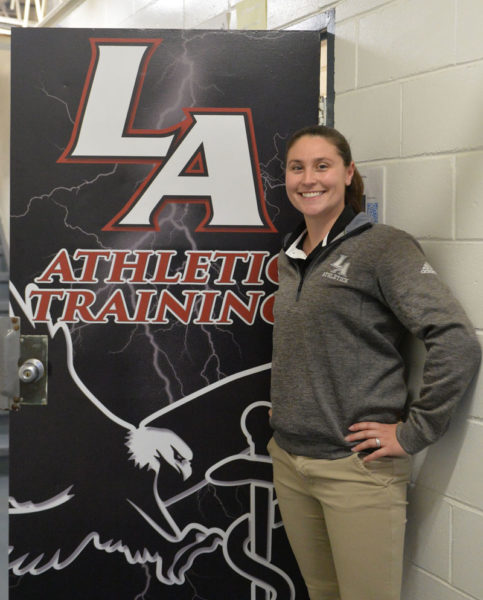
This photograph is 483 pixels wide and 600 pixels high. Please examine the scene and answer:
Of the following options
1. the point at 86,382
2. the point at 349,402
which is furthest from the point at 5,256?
the point at 349,402

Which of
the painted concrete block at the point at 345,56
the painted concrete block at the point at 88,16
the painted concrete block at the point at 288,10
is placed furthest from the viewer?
the painted concrete block at the point at 88,16

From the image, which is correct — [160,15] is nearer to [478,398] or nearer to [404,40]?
[404,40]

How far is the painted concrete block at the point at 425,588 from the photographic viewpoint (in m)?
1.59

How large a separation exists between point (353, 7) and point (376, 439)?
1223mm

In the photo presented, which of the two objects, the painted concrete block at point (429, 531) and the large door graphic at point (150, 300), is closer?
the painted concrete block at point (429, 531)

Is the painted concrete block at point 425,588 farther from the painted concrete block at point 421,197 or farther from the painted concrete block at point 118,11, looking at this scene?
the painted concrete block at point 118,11

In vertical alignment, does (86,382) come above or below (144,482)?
above

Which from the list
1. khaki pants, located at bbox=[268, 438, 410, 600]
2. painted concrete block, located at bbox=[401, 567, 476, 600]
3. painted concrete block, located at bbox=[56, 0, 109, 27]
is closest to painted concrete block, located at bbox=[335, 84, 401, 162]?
khaki pants, located at bbox=[268, 438, 410, 600]

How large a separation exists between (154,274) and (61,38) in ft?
2.30

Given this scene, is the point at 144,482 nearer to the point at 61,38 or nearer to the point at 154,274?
the point at 154,274

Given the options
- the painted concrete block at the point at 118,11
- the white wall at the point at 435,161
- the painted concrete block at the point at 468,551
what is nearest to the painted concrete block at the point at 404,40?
the white wall at the point at 435,161

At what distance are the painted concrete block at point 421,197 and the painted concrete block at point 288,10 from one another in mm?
626

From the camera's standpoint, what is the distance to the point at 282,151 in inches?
73.0

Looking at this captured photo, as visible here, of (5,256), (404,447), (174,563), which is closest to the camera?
(404,447)
